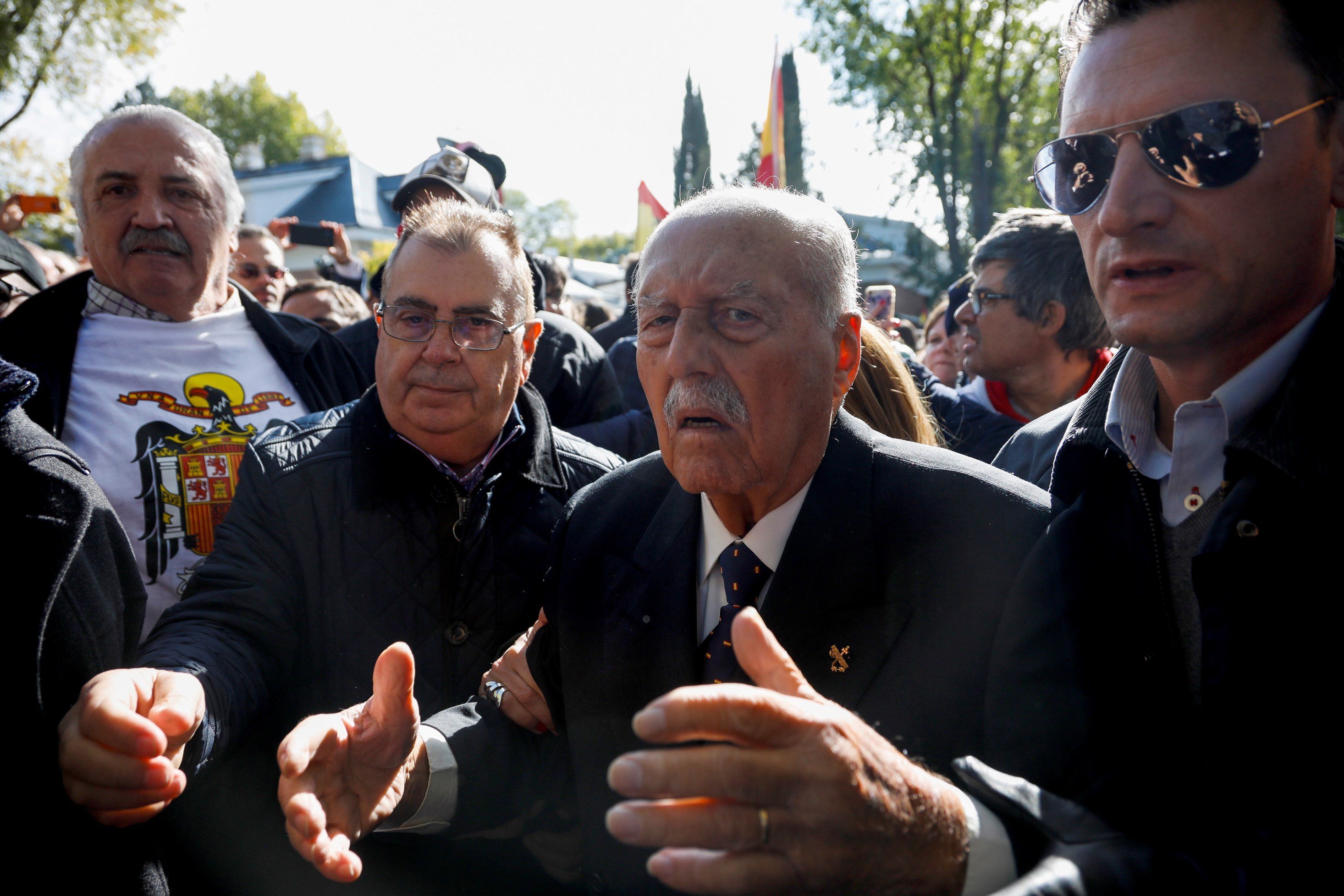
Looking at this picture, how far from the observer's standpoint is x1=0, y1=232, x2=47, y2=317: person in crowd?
13.6 feet

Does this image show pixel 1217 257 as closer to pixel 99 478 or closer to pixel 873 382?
pixel 873 382

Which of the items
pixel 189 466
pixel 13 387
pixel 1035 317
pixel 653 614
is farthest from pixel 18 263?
pixel 1035 317

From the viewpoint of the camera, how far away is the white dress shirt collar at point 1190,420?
5.08 ft

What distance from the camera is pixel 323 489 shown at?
257 cm

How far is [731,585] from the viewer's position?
1959mm

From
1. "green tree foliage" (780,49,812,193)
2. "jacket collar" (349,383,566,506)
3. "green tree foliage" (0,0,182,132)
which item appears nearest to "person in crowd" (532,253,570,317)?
"jacket collar" (349,383,566,506)

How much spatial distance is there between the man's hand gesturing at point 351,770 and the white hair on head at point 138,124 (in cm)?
227

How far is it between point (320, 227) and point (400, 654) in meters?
6.70

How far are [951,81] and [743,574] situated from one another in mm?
24077

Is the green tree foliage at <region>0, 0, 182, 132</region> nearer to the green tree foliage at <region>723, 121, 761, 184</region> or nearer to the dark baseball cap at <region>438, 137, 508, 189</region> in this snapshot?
the dark baseball cap at <region>438, 137, 508, 189</region>

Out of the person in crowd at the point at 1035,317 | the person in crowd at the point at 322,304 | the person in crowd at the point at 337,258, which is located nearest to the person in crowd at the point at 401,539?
the person in crowd at the point at 1035,317

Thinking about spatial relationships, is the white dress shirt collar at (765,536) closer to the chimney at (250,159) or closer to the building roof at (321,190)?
the building roof at (321,190)

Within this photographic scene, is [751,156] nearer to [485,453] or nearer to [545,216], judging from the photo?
[545,216]

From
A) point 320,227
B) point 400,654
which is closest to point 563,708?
point 400,654
